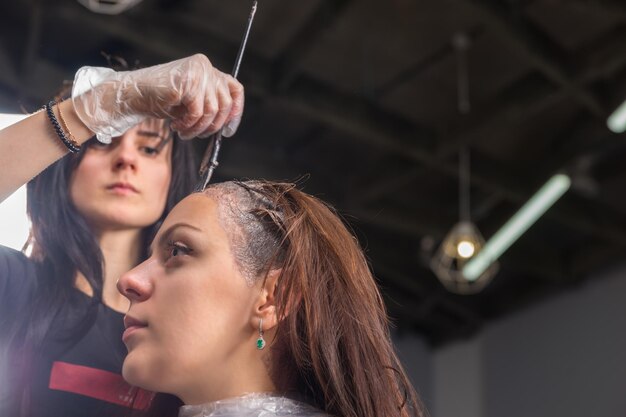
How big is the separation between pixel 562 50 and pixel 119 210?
3508 mm

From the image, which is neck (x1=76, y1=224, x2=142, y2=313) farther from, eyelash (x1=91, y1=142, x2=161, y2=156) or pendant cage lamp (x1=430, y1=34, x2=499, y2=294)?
pendant cage lamp (x1=430, y1=34, x2=499, y2=294)

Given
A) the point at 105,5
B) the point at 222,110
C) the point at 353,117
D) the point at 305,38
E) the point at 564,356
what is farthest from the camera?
the point at 564,356

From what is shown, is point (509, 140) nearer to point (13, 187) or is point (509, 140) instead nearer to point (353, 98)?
point (353, 98)

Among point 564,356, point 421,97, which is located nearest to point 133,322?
point 421,97

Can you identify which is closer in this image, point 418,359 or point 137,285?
point 137,285

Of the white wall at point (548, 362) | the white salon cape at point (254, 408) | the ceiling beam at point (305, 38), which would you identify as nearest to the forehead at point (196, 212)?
the white salon cape at point (254, 408)

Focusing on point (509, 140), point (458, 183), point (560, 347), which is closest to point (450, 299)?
point (560, 347)

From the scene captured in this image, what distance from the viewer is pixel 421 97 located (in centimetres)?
507

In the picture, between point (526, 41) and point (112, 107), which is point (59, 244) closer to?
point (112, 107)

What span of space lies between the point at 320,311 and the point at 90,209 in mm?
381

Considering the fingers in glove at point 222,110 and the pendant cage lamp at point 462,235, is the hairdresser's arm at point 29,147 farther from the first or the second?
the pendant cage lamp at point 462,235

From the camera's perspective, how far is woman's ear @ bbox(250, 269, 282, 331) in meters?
1.13

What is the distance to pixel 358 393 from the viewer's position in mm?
1129

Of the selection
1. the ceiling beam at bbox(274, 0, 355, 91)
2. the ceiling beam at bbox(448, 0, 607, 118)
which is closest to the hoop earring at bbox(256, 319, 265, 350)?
the ceiling beam at bbox(274, 0, 355, 91)
